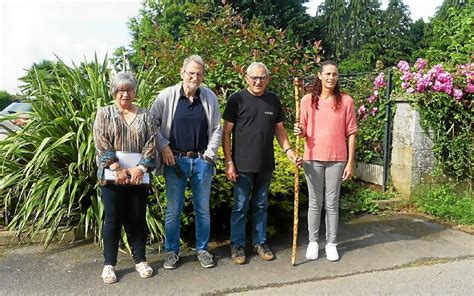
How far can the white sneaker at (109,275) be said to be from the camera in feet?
11.4

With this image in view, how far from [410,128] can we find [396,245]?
1.99 meters

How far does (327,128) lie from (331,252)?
111 centimetres

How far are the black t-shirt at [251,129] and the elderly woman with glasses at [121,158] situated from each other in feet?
2.45

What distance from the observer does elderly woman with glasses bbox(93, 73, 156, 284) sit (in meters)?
3.36

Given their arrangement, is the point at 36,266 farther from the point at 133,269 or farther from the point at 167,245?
the point at 167,245

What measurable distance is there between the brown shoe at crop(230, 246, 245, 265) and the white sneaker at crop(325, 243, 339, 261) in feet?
2.50

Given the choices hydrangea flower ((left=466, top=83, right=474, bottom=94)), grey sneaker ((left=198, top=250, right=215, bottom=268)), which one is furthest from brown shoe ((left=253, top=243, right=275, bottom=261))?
hydrangea flower ((left=466, top=83, right=474, bottom=94))

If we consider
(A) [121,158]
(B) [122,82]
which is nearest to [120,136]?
(A) [121,158]

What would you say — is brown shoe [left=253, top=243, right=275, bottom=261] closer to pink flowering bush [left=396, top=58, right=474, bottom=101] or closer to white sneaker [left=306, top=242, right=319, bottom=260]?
white sneaker [left=306, top=242, right=319, bottom=260]

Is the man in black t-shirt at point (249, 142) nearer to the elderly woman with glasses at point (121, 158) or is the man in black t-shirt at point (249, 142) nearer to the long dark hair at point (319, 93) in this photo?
the long dark hair at point (319, 93)

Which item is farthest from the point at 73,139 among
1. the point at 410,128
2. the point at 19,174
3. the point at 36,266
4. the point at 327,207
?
the point at 410,128

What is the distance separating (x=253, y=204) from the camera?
406cm

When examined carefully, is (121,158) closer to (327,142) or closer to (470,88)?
(327,142)

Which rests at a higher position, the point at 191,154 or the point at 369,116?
the point at 369,116
